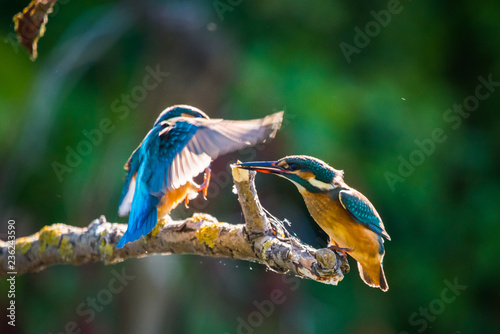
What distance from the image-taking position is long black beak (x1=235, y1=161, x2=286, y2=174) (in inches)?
75.7

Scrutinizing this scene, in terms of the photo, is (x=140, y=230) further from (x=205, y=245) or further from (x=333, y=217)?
(x=333, y=217)

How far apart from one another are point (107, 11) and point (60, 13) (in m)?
0.59

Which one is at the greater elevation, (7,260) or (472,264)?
(7,260)

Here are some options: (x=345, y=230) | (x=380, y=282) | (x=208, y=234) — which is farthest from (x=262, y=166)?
(x=380, y=282)

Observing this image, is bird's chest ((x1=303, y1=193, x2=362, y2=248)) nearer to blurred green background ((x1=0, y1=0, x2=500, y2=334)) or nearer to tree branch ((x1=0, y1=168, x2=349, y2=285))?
tree branch ((x1=0, y1=168, x2=349, y2=285))

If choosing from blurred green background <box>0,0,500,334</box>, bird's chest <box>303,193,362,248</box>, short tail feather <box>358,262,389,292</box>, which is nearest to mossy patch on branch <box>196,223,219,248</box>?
bird's chest <box>303,193,362,248</box>

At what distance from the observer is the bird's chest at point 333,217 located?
7.53 feet

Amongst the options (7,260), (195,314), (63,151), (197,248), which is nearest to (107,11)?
(63,151)

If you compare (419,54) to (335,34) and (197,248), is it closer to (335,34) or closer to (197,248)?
(335,34)

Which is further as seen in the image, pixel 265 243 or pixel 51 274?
pixel 51 274

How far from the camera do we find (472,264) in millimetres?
4594

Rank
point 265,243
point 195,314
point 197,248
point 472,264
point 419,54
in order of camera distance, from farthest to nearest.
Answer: point 419,54 → point 472,264 → point 195,314 → point 197,248 → point 265,243

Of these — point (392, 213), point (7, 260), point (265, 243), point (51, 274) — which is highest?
point (265, 243)

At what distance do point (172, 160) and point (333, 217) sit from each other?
0.71 meters
